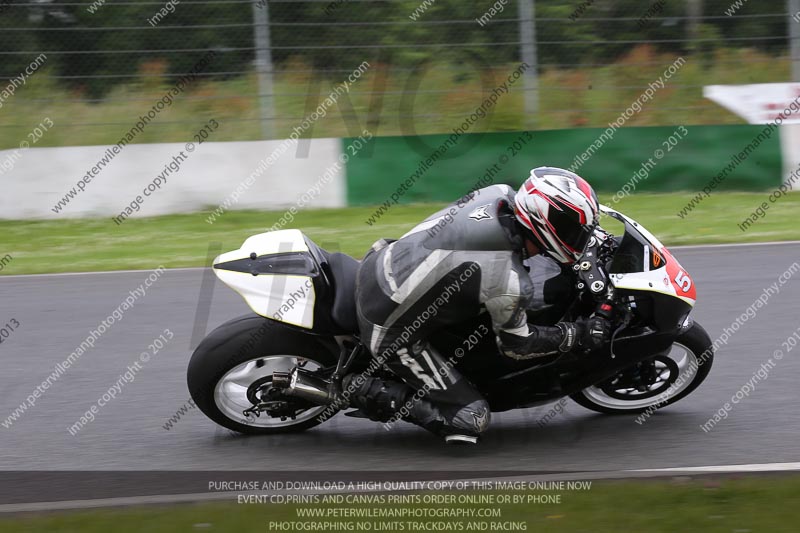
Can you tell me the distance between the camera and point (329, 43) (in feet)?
44.9

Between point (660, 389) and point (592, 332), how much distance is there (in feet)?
3.38

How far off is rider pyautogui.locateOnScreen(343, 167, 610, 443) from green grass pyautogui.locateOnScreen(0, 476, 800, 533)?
2.68 feet

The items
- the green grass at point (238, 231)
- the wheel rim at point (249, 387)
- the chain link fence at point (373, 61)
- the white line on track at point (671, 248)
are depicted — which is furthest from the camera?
the chain link fence at point (373, 61)

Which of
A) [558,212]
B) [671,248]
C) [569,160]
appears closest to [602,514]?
[558,212]

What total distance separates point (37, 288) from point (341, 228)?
376 centimetres

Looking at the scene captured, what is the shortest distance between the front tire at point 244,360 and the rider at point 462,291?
0.92ft

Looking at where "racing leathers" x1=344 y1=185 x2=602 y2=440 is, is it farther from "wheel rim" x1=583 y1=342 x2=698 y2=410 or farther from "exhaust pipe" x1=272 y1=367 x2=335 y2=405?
"wheel rim" x1=583 y1=342 x2=698 y2=410

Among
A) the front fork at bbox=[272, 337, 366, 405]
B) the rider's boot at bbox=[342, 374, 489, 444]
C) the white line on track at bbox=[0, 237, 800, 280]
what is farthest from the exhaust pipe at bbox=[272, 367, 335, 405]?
the white line on track at bbox=[0, 237, 800, 280]

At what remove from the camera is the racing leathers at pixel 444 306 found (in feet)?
16.1

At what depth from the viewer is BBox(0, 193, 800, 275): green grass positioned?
35.8 ft

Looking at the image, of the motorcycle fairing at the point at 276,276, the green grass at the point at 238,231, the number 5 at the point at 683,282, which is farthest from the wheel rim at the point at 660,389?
the green grass at the point at 238,231

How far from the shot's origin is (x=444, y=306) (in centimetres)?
512

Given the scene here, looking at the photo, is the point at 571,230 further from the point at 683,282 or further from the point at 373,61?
the point at 373,61

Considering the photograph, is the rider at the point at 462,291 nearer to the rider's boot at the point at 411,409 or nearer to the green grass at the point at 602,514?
the rider's boot at the point at 411,409
